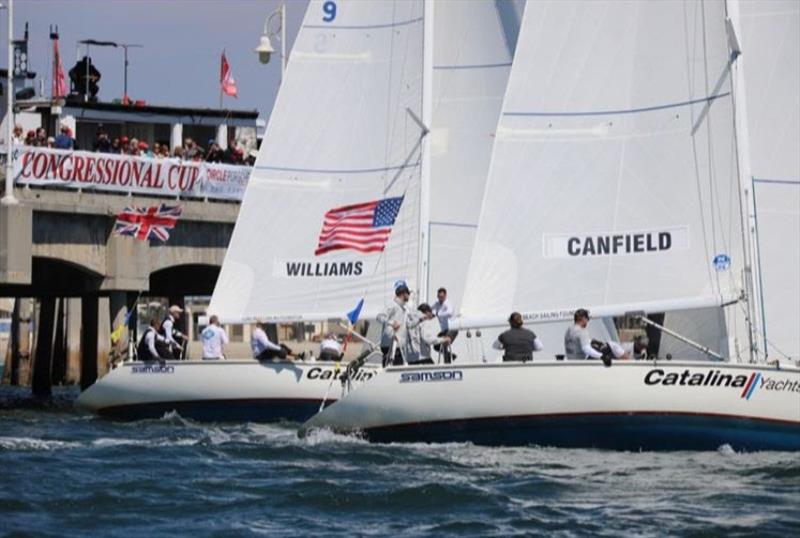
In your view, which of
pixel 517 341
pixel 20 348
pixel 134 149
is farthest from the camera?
pixel 20 348

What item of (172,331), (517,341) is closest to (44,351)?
(172,331)

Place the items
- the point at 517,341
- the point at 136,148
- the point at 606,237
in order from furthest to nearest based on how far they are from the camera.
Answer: the point at 136,148 < the point at 606,237 < the point at 517,341

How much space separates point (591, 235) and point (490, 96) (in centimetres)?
789

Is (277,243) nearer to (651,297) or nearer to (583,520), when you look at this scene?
(651,297)

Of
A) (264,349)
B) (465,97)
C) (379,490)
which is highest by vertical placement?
(465,97)

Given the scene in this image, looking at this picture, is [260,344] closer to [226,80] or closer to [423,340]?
[423,340]

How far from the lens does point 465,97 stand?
1341 inches

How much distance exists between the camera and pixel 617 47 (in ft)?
87.7

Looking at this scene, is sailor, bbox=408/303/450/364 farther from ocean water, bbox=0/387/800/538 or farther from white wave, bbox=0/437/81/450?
white wave, bbox=0/437/81/450

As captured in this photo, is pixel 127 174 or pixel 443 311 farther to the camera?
pixel 127 174

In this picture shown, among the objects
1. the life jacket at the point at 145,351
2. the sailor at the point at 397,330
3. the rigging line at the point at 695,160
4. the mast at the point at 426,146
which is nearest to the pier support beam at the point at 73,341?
the life jacket at the point at 145,351

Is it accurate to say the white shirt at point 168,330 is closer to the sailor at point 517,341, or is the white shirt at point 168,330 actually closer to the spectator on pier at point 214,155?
the sailor at point 517,341

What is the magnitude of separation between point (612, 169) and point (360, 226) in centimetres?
766

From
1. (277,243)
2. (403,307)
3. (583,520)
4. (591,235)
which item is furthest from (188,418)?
(583,520)
